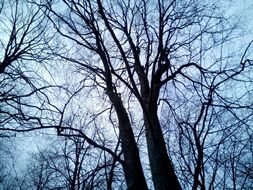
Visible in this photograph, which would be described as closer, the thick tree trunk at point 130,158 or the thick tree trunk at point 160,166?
the thick tree trunk at point 160,166

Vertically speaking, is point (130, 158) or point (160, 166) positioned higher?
point (130, 158)

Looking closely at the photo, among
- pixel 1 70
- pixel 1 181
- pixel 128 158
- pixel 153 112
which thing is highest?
pixel 1 181

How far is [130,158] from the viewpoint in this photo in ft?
10.7

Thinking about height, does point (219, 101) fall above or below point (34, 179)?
below

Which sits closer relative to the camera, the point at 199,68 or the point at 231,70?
the point at 231,70

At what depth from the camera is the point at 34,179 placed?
17188 mm

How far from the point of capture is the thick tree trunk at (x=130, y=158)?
3016mm

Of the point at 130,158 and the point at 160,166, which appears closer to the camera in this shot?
the point at 160,166

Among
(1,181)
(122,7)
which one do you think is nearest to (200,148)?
(122,7)

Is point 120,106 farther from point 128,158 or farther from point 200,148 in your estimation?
point 200,148

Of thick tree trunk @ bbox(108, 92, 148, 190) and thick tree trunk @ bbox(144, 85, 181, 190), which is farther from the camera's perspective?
thick tree trunk @ bbox(108, 92, 148, 190)

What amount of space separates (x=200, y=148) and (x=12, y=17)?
663 centimetres

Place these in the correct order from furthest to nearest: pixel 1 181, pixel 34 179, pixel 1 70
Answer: pixel 34 179
pixel 1 181
pixel 1 70

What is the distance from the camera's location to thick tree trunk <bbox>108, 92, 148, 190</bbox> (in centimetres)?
302
